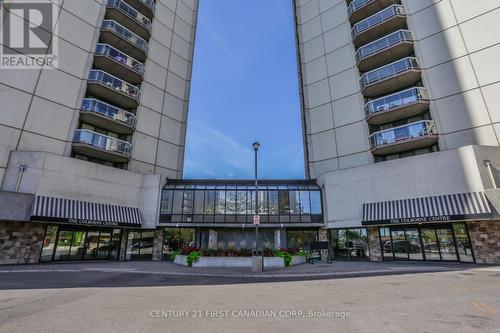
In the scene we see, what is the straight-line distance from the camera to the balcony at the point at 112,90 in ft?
79.2

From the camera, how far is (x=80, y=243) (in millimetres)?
21547

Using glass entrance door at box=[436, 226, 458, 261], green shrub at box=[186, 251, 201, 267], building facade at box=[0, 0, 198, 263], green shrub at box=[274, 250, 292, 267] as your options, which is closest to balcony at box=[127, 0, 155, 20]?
building facade at box=[0, 0, 198, 263]

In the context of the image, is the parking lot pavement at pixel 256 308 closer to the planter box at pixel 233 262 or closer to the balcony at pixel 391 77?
the planter box at pixel 233 262

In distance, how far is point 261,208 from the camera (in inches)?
1002

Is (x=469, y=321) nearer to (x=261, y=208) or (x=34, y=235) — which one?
(x=261, y=208)

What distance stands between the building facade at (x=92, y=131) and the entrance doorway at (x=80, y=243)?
80 millimetres

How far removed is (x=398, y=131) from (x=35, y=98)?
30085 millimetres

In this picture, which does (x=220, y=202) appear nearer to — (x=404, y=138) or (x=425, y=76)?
(x=404, y=138)

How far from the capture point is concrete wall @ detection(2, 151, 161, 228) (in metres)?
18.7

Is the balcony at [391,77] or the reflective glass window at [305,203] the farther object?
the reflective glass window at [305,203]

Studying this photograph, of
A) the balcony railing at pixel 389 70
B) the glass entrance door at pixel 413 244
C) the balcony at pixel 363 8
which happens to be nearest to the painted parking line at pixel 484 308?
the glass entrance door at pixel 413 244

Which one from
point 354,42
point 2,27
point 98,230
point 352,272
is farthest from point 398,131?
point 2,27

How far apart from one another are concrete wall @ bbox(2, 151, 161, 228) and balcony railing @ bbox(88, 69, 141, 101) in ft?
25.7

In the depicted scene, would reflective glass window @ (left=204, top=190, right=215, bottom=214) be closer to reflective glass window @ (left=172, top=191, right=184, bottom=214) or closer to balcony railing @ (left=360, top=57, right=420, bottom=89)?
reflective glass window @ (left=172, top=191, right=184, bottom=214)
